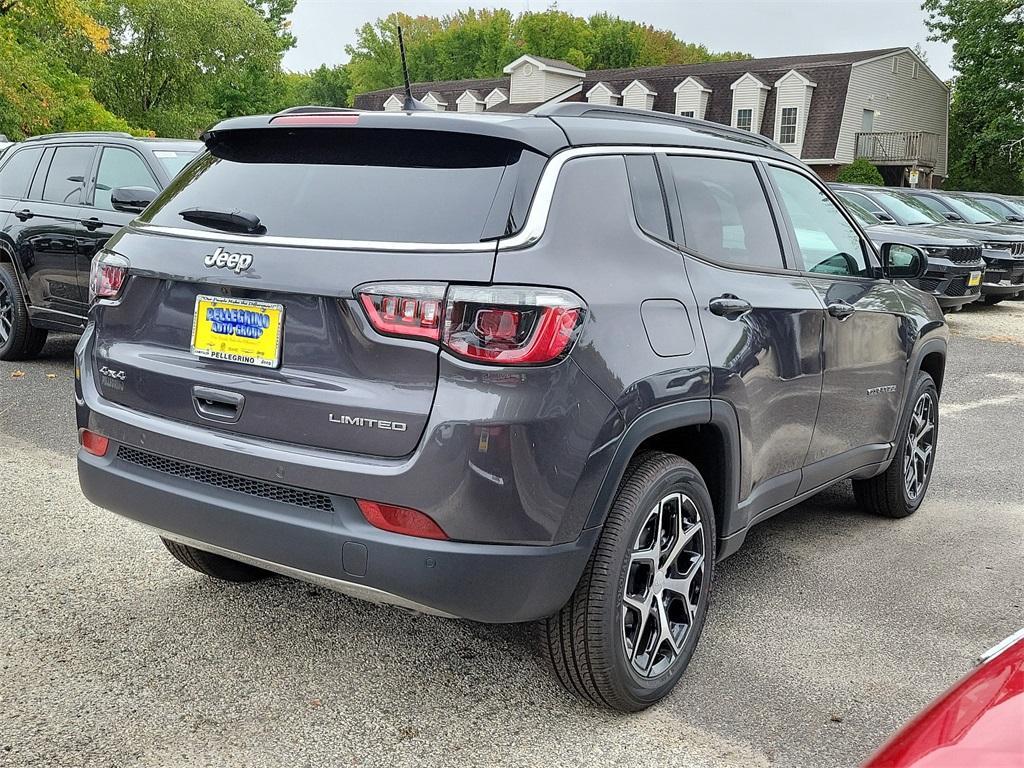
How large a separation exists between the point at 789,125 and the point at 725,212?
41.4 meters

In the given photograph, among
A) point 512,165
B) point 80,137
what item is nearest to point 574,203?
point 512,165

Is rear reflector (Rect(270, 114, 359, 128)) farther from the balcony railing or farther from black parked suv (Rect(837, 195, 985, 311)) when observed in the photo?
the balcony railing

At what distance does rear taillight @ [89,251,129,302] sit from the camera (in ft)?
10.9

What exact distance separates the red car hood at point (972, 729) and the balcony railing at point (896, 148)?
43.8 m

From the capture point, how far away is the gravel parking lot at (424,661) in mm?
3045

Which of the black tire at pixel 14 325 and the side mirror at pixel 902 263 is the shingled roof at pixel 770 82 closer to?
the black tire at pixel 14 325

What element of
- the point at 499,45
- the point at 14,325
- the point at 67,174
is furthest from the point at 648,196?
the point at 499,45

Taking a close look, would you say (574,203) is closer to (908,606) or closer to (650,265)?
(650,265)

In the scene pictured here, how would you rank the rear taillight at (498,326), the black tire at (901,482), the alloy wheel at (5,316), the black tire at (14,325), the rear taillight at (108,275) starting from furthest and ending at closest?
the alloy wheel at (5,316)
the black tire at (14,325)
the black tire at (901,482)
the rear taillight at (108,275)
the rear taillight at (498,326)

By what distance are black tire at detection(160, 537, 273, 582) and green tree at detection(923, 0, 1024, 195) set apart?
4305cm

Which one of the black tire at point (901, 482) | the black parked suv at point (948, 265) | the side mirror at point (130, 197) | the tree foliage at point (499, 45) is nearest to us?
the black tire at point (901, 482)

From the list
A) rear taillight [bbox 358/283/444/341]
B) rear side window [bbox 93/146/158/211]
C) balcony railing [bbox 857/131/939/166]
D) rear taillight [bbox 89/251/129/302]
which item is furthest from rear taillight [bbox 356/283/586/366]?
balcony railing [bbox 857/131/939/166]

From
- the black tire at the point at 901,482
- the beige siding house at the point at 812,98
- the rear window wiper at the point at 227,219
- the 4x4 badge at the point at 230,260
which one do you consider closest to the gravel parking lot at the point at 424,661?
the black tire at the point at 901,482

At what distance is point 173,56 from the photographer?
42.4m
